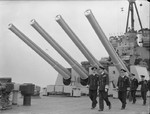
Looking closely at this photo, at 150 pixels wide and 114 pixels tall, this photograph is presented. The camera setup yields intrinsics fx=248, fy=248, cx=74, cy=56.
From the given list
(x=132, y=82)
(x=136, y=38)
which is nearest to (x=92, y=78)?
(x=132, y=82)

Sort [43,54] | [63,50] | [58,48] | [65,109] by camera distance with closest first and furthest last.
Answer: [65,109] < [58,48] < [63,50] < [43,54]

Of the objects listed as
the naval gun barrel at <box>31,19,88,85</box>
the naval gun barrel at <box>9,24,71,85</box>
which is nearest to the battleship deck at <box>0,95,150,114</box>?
the naval gun barrel at <box>31,19,88,85</box>

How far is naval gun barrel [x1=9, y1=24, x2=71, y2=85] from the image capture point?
479 inches

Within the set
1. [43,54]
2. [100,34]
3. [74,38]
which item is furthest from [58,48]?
[100,34]

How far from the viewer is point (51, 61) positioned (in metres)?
13.4

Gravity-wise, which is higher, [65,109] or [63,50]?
[63,50]

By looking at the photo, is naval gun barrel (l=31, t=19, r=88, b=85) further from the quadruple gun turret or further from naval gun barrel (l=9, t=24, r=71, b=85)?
naval gun barrel (l=9, t=24, r=71, b=85)

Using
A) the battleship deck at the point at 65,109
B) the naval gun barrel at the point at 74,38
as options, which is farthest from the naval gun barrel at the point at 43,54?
the battleship deck at the point at 65,109

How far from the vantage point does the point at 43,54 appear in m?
13.2

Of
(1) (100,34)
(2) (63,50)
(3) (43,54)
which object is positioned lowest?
(3) (43,54)

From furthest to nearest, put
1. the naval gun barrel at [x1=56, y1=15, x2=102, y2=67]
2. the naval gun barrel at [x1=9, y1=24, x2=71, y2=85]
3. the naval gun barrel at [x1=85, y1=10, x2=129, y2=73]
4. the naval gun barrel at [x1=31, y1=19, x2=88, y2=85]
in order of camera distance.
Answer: the naval gun barrel at [x1=9, y1=24, x2=71, y2=85]
the naval gun barrel at [x1=31, y1=19, x2=88, y2=85]
the naval gun barrel at [x1=56, y1=15, x2=102, y2=67]
the naval gun barrel at [x1=85, y1=10, x2=129, y2=73]

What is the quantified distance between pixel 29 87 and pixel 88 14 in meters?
3.56

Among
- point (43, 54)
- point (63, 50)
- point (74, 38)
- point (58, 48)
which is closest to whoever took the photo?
point (74, 38)

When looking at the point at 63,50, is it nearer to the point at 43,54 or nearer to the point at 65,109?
the point at 43,54
